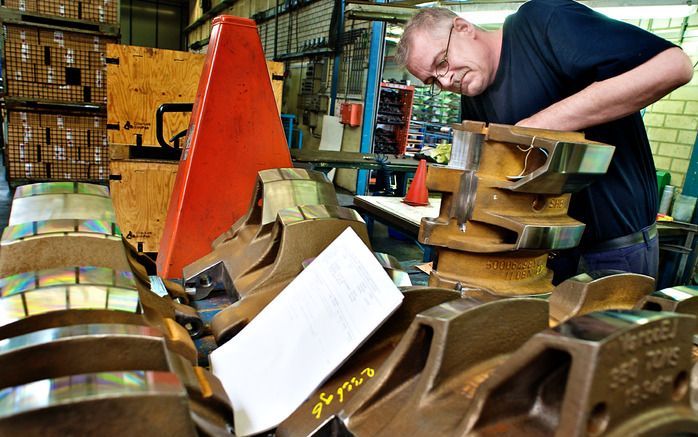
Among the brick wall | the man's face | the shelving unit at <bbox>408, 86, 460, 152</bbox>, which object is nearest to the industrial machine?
the man's face

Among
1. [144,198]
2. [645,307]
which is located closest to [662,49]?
[645,307]

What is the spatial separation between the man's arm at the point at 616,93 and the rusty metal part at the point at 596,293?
0.46 meters

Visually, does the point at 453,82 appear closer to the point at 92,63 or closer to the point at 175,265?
the point at 175,265

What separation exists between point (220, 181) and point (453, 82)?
0.77m

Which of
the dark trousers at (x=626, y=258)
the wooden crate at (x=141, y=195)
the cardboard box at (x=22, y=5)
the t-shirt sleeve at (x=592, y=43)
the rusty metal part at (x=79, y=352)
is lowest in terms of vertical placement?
the wooden crate at (x=141, y=195)

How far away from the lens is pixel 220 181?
149 cm

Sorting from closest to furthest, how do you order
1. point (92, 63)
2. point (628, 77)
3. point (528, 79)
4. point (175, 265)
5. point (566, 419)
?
point (566, 419) < point (628, 77) < point (528, 79) < point (175, 265) < point (92, 63)

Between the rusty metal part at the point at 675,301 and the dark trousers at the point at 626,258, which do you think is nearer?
the rusty metal part at the point at 675,301

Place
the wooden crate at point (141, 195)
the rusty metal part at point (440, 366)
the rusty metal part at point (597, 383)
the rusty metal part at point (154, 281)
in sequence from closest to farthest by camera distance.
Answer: the rusty metal part at point (597, 383), the rusty metal part at point (440, 366), the rusty metal part at point (154, 281), the wooden crate at point (141, 195)

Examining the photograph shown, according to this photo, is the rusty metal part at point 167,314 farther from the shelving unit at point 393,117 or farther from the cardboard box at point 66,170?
the shelving unit at point 393,117

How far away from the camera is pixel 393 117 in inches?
283

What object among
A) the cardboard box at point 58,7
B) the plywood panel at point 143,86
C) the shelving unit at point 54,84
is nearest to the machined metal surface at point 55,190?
the plywood panel at point 143,86

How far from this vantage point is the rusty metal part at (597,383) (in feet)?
1.15

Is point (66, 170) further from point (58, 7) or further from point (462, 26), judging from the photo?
point (462, 26)
